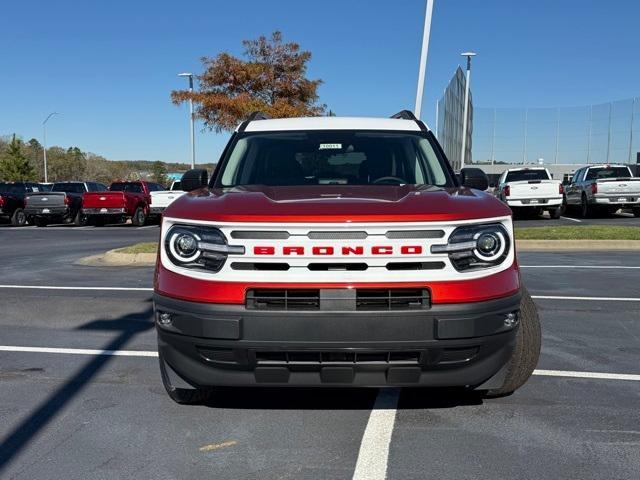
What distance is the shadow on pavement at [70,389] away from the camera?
3584 mm

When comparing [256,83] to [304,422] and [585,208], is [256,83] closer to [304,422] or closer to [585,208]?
[585,208]

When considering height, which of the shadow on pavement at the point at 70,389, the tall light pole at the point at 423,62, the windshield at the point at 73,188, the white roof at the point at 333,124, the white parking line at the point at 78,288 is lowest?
the white parking line at the point at 78,288

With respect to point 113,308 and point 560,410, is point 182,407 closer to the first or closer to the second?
point 560,410

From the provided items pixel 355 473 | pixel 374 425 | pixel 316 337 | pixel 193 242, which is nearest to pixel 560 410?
pixel 374 425

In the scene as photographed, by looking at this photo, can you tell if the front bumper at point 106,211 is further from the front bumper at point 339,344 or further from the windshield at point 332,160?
the front bumper at point 339,344

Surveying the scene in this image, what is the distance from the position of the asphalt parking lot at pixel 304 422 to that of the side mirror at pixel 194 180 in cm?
143

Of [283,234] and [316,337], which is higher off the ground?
[283,234]

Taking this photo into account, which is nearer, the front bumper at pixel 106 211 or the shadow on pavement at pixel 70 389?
the shadow on pavement at pixel 70 389

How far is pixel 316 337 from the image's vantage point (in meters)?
3.19

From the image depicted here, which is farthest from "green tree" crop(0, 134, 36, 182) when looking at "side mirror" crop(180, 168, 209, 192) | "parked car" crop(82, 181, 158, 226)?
"side mirror" crop(180, 168, 209, 192)

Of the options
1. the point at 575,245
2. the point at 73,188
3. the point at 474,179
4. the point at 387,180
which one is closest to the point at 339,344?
the point at 387,180

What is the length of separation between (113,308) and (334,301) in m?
4.99

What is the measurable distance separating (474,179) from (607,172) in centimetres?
2058

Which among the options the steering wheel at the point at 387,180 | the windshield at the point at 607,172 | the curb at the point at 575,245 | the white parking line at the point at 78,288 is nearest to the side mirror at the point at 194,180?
the steering wheel at the point at 387,180
